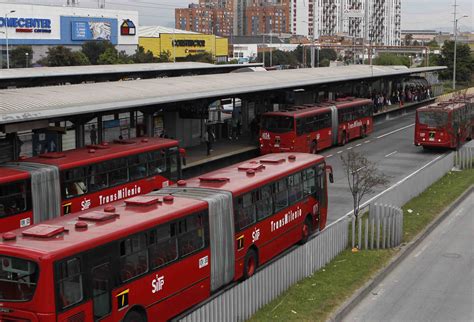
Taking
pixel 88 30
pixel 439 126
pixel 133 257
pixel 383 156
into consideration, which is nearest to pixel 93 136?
pixel 383 156

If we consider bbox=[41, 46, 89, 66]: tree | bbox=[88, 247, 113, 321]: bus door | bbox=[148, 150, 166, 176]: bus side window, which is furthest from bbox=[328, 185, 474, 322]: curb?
bbox=[41, 46, 89, 66]: tree

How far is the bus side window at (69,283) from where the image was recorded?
35.8 ft

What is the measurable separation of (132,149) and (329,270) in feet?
26.9

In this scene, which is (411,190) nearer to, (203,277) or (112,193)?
(112,193)

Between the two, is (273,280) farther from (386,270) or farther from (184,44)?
(184,44)

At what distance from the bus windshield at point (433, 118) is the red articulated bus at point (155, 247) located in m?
22.2

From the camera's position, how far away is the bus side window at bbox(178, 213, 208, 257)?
46.3ft

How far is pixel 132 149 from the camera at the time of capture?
22672 millimetres

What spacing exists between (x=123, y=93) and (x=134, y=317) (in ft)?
52.3

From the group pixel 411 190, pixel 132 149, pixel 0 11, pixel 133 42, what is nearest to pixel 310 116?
pixel 411 190

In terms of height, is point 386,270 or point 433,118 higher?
point 433,118

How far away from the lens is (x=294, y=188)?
19484 millimetres

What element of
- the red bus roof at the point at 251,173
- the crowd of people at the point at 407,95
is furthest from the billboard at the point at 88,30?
the red bus roof at the point at 251,173

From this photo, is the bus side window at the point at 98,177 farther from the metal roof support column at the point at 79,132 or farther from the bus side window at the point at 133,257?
the bus side window at the point at 133,257
